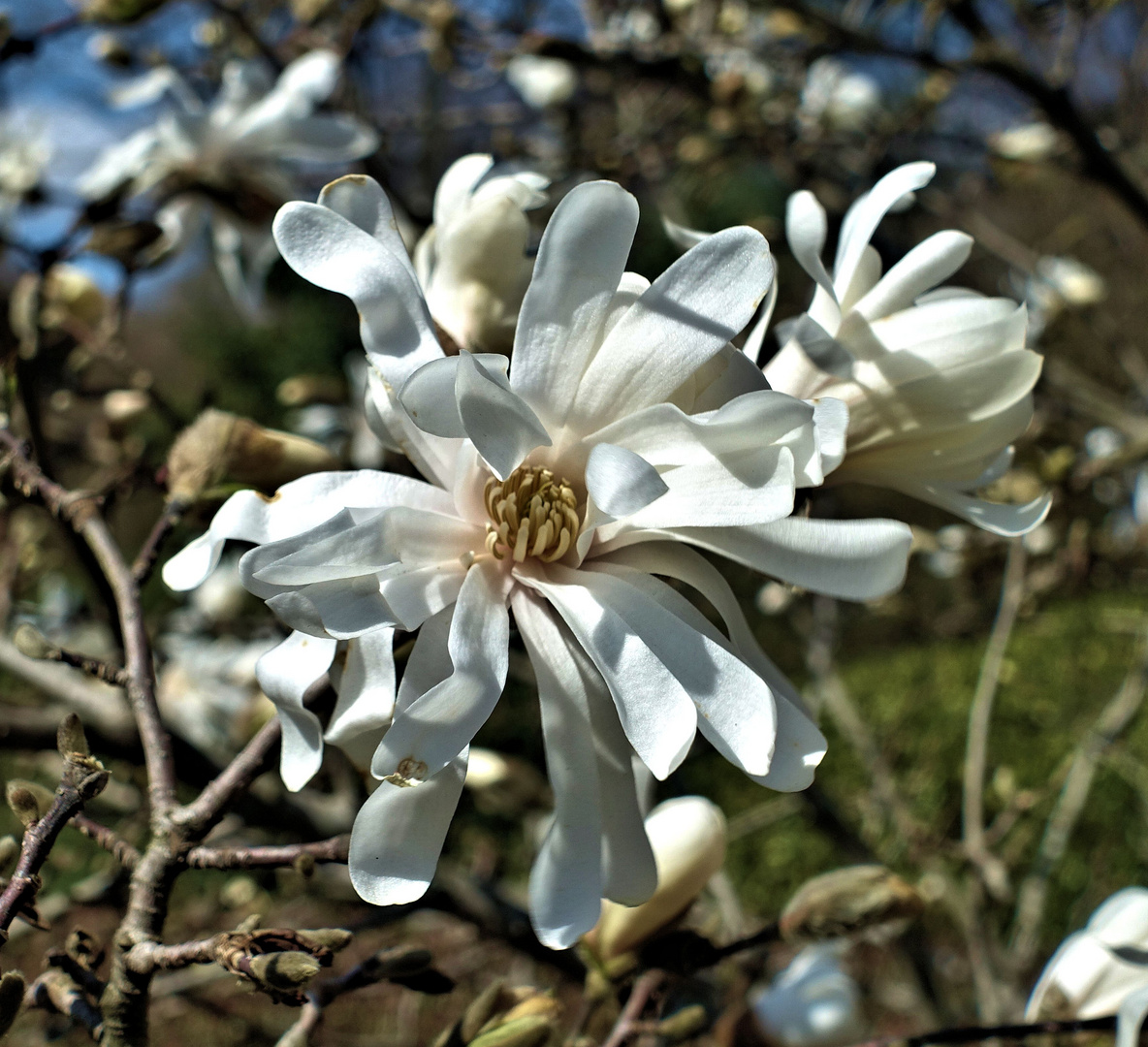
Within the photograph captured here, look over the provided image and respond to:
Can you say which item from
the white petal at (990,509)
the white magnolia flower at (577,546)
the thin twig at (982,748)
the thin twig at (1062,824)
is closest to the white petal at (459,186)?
the white magnolia flower at (577,546)

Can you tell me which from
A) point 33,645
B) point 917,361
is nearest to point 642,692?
point 917,361

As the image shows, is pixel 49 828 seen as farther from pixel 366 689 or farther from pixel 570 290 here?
pixel 570 290

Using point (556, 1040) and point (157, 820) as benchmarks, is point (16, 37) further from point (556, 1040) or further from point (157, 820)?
point (556, 1040)

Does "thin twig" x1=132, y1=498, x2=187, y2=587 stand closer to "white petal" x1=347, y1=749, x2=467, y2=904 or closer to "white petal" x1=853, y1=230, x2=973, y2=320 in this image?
"white petal" x1=347, y1=749, x2=467, y2=904

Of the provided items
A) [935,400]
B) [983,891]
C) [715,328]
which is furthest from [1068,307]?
→ [715,328]

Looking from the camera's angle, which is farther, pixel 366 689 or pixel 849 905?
pixel 849 905

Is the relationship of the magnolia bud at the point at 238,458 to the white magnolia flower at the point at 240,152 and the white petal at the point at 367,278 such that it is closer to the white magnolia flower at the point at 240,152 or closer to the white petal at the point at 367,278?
the white petal at the point at 367,278
